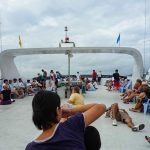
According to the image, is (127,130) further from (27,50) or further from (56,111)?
(27,50)


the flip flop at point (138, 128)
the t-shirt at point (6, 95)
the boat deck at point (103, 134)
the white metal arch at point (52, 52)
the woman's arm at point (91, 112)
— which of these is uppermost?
the white metal arch at point (52, 52)

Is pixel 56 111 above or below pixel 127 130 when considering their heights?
above

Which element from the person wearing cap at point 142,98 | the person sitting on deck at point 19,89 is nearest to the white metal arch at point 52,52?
the person sitting on deck at point 19,89

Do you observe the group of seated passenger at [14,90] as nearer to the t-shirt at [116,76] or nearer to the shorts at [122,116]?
the t-shirt at [116,76]

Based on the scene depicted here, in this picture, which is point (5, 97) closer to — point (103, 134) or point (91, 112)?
point (103, 134)

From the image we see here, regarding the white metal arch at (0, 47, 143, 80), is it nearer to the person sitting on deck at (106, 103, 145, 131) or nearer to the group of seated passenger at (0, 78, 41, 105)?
the group of seated passenger at (0, 78, 41, 105)

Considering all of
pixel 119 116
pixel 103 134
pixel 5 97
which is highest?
pixel 5 97

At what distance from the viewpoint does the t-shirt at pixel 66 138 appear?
5.68 ft

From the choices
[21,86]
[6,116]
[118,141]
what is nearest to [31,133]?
[118,141]

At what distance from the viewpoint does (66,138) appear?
5.74ft

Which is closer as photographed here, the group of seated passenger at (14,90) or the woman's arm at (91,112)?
the woman's arm at (91,112)

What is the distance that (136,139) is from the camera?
5773 mm

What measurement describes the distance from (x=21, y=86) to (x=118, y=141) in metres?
10.0

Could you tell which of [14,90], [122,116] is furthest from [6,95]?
[122,116]
